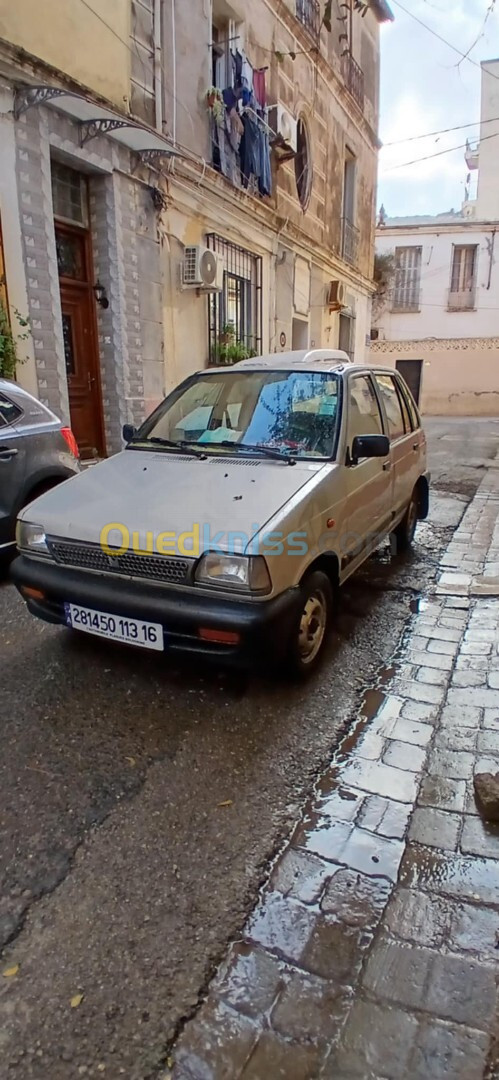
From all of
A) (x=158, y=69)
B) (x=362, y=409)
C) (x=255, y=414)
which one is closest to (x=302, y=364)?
(x=362, y=409)

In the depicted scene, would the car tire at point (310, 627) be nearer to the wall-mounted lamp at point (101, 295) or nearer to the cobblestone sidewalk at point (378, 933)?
the cobblestone sidewalk at point (378, 933)

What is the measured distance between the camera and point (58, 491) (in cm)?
347

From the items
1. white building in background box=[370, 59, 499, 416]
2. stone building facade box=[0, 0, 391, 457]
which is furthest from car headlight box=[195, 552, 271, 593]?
white building in background box=[370, 59, 499, 416]

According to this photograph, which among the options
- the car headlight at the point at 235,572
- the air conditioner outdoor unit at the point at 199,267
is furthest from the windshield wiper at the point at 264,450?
the air conditioner outdoor unit at the point at 199,267

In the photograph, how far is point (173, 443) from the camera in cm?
391

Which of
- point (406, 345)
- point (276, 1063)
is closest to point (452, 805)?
point (276, 1063)

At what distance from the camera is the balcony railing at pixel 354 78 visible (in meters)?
15.4

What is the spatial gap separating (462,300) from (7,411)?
24.8 metres

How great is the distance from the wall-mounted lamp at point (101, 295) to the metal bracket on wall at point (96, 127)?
1.61m

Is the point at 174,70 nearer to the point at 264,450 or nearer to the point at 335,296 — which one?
the point at 335,296

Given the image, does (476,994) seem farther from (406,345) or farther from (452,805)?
(406,345)

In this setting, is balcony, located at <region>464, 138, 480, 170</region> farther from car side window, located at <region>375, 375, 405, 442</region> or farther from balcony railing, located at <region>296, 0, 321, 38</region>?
car side window, located at <region>375, 375, 405, 442</region>

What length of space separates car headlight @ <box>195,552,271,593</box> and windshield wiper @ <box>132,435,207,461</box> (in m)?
1.00

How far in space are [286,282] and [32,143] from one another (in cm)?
767
